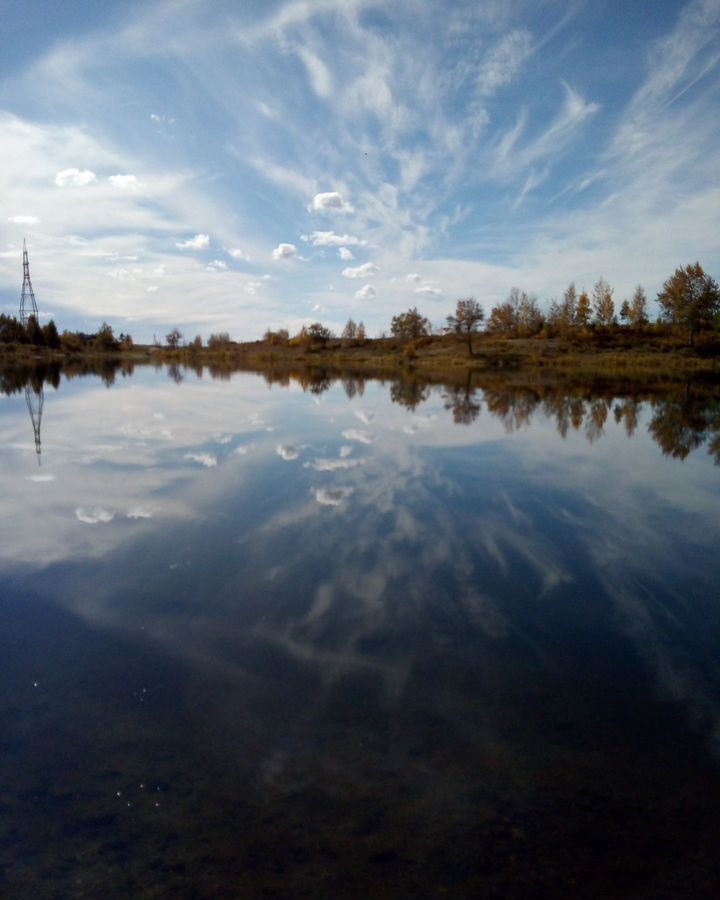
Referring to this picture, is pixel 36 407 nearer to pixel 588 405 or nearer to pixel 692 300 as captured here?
pixel 588 405

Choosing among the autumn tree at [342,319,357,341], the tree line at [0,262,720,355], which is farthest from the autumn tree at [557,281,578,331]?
the autumn tree at [342,319,357,341]

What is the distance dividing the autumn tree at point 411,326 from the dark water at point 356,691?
11159cm

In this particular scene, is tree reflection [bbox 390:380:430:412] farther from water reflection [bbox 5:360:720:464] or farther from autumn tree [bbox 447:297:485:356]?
autumn tree [bbox 447:297:485:356]

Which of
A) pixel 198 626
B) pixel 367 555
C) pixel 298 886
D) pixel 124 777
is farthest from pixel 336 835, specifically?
pixel 367 555

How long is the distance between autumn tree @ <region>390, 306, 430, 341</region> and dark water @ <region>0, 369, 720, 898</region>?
366 ft

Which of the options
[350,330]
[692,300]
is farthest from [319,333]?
[692,300]

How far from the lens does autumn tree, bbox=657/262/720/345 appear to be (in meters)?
70.4

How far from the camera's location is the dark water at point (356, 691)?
3322 millimetres

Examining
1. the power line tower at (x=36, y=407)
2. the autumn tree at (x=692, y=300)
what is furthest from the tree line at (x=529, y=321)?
the power line tower at (x=36, y=407)

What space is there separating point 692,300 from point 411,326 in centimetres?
6024

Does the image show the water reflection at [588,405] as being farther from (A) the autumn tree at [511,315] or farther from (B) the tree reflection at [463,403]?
(A) the autumn tree at [511,315]

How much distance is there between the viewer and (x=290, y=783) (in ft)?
12.7

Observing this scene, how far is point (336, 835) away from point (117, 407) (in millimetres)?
26987

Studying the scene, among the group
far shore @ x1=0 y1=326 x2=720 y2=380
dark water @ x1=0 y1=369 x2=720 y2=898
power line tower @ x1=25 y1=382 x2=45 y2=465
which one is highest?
far shore @ x1=0 y1=326 x2=720 y2=380
